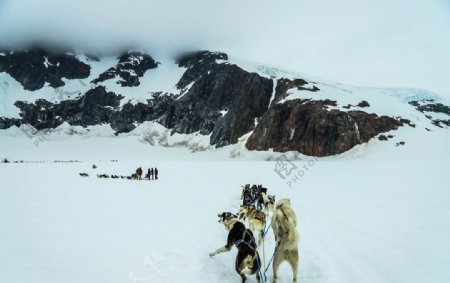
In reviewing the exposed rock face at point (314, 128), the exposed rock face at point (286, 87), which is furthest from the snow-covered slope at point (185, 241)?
the exposed rock face at point (286, 87)

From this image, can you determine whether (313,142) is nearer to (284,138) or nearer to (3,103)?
(284,138)

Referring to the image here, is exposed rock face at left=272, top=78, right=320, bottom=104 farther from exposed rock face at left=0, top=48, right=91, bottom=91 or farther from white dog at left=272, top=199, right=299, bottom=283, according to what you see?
exposed rock face at left=0, top=48, right=91, bottom=91

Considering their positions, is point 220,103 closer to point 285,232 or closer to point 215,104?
point 215,104

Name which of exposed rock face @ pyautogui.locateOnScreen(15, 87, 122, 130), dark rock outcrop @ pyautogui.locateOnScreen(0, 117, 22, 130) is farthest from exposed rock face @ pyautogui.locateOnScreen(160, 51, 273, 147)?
dark rock outcrop @ pyautogui.locateOnScreen(0, 117, 22, 130)

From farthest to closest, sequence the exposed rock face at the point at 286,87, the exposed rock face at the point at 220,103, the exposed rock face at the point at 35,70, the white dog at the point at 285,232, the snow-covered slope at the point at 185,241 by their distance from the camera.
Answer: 1. the exposed rock face at the point at 35,70
2. the exposed rock face at the point at 220,103
3. the exposed rock face at the point at 286,87
4. the snow-covered slope at the point at 185,241
5. the white dog at the point at 285,232

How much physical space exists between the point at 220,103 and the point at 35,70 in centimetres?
11187

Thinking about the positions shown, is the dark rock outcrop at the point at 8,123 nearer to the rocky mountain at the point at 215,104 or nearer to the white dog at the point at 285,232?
the rocky mountain at the point at 215,104

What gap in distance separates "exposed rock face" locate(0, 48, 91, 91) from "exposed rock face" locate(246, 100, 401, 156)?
130219 millimetres

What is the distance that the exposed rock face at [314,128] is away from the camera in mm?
93300

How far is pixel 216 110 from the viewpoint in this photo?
14625 cm

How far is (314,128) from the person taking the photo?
98562 millimetres

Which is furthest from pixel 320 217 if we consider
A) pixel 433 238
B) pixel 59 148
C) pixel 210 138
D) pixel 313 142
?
pixel 59 148

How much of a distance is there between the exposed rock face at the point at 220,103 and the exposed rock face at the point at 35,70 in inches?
2753

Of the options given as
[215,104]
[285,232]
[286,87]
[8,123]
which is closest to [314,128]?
[286,87]
